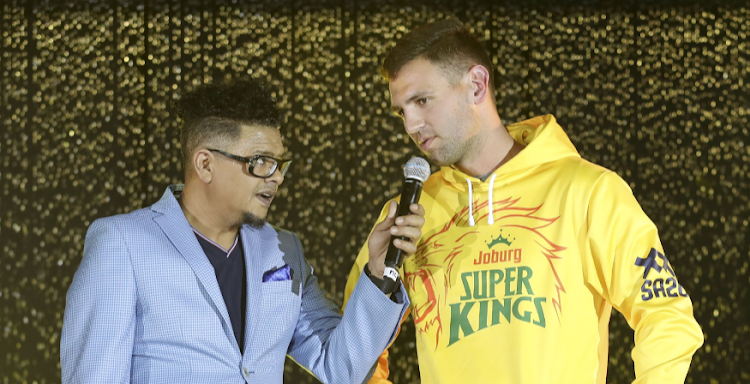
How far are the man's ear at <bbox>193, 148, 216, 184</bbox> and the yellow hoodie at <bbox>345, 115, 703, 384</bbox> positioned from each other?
585 mm

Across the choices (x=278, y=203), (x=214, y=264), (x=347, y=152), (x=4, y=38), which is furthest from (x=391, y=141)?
(x=4, y=38)

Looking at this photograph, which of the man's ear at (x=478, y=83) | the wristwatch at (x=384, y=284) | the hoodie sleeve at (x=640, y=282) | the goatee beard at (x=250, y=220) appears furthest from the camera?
the goatee beard at (x=250, y=220)

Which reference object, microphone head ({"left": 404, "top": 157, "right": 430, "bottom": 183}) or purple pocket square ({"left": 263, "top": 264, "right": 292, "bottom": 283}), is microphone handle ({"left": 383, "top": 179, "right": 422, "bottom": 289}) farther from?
purple pocket square ({"left": 263, "top": 264, "right": 292, "bottom": 283})

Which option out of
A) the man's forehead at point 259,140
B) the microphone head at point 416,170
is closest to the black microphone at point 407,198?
the microphone head at point 416,170

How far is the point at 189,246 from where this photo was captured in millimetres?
1615

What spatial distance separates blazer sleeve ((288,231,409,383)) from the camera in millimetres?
1560

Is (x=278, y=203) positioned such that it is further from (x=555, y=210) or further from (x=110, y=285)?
(x=555, y=210)

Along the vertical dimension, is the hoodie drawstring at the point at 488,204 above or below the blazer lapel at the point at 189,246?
above

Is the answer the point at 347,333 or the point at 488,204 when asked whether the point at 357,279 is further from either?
the point at 488,204

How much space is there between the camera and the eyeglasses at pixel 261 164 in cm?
173

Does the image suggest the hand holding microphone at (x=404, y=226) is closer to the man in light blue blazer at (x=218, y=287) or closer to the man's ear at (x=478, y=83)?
the man in light blue blazer at (x=218, y=287)

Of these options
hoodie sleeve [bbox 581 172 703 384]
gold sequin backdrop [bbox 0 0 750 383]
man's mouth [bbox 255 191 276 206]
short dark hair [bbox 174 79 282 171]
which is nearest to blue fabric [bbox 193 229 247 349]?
man's mouth [bbox 255 191 276 206]

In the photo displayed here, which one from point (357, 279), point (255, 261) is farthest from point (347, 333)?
point (255, 261)

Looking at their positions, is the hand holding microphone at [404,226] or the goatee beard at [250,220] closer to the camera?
the hand holding microphone at [404,226]
